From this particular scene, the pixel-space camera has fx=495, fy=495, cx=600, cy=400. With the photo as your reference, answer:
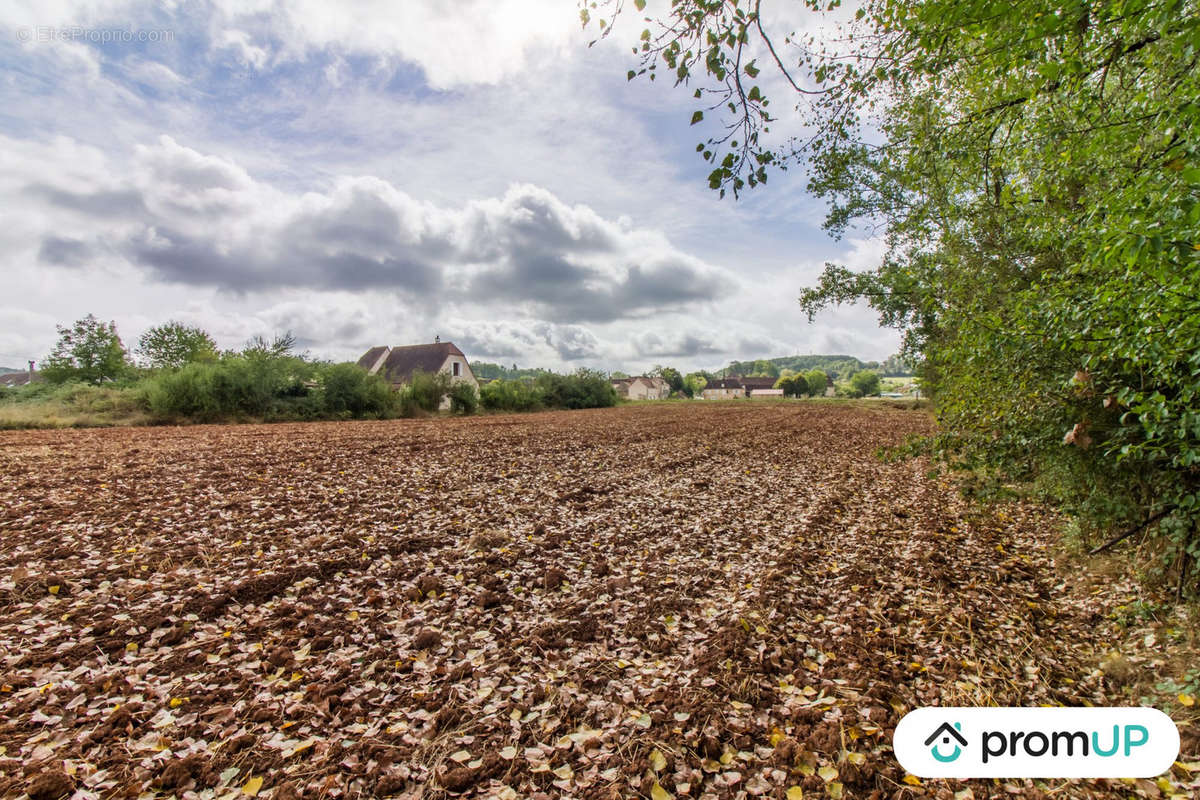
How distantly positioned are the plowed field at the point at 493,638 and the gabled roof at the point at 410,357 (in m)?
35.1

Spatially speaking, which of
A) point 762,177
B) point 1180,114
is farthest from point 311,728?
point 1180,114

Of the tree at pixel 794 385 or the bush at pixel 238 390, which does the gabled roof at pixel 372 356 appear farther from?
the tree at pixel 794 385

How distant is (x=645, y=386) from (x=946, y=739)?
4002 inches

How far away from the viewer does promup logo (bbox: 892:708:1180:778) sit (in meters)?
2.78

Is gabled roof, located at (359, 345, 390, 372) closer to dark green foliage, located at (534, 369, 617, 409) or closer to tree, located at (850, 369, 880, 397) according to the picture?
dark green foliage, located at (534, 369, 617, 409)

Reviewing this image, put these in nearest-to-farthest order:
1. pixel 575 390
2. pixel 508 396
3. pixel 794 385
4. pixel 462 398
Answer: pixel 462 398, pixel 508 396, pixel 575 390, pixel 794 385

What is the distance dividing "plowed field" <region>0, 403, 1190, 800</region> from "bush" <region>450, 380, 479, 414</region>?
21.9m

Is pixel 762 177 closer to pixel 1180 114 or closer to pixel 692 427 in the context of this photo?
pixel 1180 114

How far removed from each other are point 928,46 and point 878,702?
4.41 m

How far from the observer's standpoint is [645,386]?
104250 mm

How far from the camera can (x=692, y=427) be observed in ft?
70.6

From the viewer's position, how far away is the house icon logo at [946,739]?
2887mm

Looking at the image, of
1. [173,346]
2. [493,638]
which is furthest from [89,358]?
[493,638]

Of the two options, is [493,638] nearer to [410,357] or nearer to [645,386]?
[410,357]
